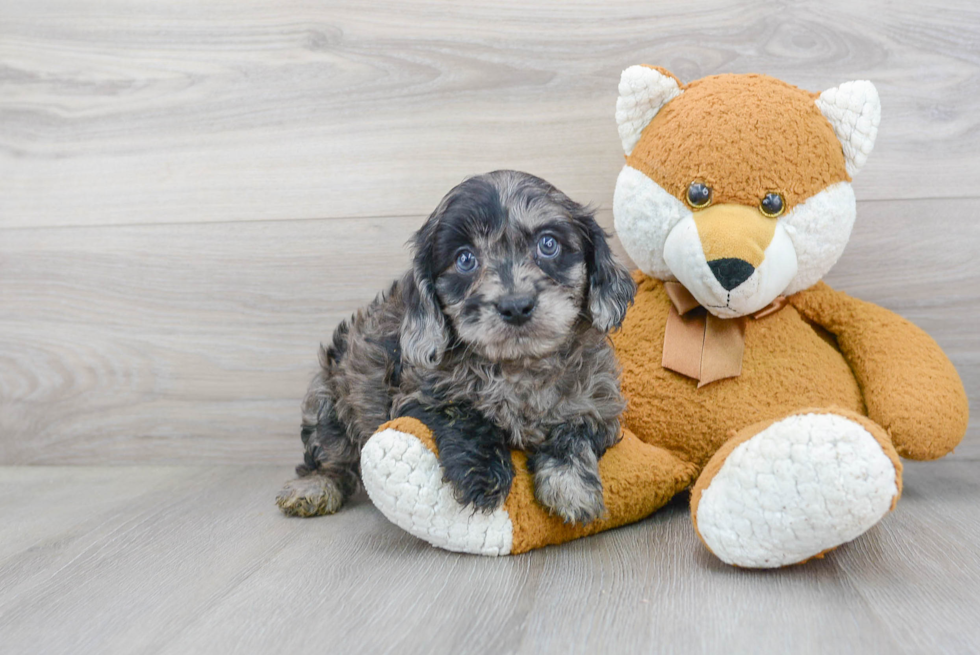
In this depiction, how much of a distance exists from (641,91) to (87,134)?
174 centimetres

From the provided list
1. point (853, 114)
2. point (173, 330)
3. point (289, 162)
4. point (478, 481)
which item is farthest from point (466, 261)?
point (173, 330)

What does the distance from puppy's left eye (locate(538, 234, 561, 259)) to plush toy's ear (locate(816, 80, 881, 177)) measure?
69 cm

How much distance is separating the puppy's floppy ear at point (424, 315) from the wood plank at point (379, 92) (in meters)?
0.71

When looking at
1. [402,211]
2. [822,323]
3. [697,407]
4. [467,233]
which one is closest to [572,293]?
[467,233]

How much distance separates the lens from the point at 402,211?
2.33 m

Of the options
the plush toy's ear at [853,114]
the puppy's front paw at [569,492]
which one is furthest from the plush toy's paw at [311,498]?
the plush toy's ear at [853,114]

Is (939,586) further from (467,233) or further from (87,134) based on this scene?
(87,134)

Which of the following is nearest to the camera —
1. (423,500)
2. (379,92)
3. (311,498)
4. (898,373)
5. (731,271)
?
(423,500)

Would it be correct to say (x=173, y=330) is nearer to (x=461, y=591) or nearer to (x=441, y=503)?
(x=441, y=503)

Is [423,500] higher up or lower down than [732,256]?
lower down

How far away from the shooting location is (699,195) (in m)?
1.69

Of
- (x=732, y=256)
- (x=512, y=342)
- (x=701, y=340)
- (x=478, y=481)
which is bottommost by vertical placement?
(x=478, y=481)

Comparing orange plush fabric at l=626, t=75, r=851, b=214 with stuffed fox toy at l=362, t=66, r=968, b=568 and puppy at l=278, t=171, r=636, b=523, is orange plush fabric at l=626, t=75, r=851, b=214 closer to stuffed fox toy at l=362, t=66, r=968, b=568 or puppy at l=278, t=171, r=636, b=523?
stuffed fox toy at l=362, t=66, r=968, b=568

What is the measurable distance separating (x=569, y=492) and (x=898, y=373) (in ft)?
2.77
